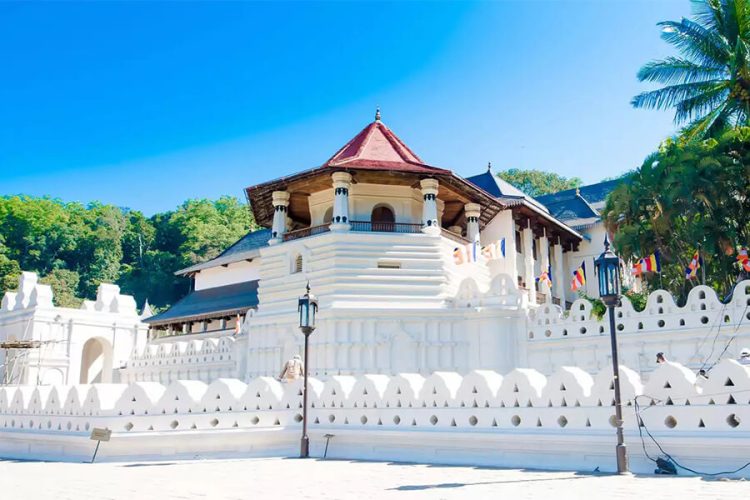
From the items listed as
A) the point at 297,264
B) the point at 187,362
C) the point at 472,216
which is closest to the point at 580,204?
the point at 472,216

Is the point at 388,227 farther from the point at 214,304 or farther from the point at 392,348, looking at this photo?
the point at 214,304

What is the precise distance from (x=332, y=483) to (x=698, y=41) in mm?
20676

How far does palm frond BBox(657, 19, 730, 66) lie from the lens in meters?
21.7

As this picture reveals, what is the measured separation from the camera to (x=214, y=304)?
3675 cm

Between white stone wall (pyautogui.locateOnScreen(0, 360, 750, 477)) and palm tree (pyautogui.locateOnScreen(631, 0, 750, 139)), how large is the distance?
52.7ft

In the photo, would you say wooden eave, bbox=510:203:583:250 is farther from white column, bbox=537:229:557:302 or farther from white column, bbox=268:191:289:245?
white column, bbox=268:191:289:245

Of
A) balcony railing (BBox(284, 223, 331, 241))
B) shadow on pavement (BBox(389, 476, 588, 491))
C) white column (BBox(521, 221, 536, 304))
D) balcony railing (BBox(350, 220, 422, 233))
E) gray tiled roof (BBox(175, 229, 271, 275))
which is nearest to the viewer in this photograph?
shadow on pavement (BBox(389, 476, 588, 491))

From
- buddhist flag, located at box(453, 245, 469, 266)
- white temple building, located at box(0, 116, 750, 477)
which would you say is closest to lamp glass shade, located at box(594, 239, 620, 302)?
white temple building, located at box(0, 116, 750, 477)

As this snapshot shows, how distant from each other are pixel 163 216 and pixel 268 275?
209ft

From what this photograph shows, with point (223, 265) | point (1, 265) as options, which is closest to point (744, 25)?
point (223, 265)

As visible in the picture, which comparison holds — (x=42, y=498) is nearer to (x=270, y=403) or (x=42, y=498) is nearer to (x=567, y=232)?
(x=270, y=403)

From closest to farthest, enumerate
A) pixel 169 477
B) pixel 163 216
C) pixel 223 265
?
pixel 169 477, pixel 223 265, pixel 163 216

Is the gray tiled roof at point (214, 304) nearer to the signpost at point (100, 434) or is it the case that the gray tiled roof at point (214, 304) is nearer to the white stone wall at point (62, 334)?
the white stone wall at point (62, 334)

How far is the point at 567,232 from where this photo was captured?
113ft
